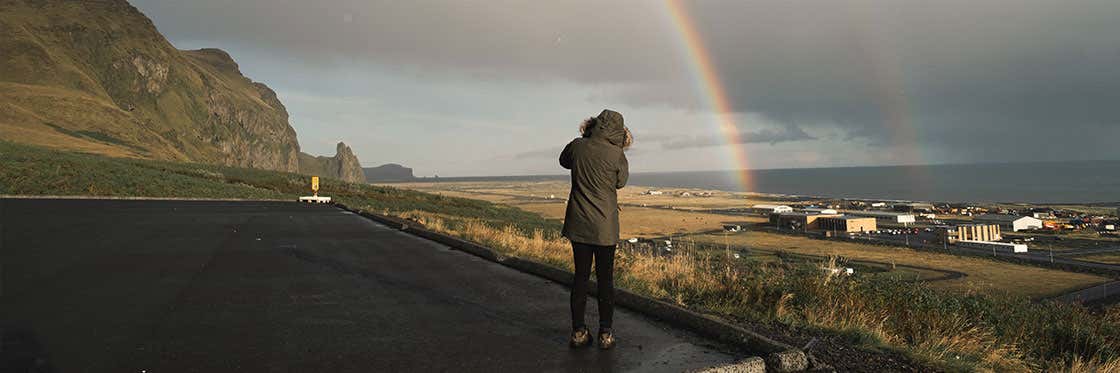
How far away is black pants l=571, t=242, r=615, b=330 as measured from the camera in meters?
5.05

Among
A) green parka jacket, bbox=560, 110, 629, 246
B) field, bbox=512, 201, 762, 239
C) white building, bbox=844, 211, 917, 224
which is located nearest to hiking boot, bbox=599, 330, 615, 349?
green parka jacket, bbox=560, 110, 629, 246

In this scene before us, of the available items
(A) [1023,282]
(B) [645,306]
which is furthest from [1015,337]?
(A) [1023,282]

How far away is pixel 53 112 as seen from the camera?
86.4 meters

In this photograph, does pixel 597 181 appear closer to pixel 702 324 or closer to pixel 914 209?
pixel 702 324

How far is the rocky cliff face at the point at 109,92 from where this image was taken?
270ft

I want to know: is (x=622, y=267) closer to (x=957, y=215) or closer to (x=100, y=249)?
(x=100, y=249)

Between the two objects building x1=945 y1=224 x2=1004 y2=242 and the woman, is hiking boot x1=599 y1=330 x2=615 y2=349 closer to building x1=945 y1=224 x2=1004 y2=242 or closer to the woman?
the woman

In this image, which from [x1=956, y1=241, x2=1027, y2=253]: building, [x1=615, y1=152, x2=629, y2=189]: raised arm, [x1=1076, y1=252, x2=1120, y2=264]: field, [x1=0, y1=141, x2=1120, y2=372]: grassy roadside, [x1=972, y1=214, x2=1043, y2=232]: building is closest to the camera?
[x1=615, y1=152, x2=629, y2=189]: raised arm

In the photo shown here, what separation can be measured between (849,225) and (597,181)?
A: 3278 inches

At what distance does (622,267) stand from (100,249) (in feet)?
31.6

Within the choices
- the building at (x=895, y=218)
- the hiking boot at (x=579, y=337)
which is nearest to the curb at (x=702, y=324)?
the hiking boot at (x=579, y=337)

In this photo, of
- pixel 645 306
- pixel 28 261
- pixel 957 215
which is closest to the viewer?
pixel 645 306

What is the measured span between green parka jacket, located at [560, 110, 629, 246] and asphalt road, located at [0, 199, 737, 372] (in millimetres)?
1028

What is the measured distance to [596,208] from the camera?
499cm
